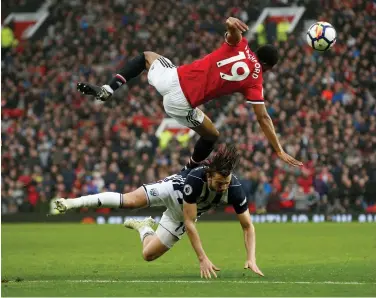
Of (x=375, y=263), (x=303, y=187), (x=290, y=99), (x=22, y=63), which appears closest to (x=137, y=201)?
(x=375, y=263)

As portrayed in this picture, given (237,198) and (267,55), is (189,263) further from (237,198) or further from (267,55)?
(267,55)

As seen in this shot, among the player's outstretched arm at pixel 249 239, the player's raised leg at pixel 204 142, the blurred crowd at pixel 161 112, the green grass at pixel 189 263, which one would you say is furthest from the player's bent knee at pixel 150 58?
the blurred crowd at pixel 161 112

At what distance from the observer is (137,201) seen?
13094 millimetres

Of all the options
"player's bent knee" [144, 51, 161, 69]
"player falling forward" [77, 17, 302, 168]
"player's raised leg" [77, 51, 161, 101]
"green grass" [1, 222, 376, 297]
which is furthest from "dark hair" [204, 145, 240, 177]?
"player's bent knee" [144, 51, 161, 69]

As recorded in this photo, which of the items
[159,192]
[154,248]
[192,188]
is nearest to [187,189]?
[192,188]

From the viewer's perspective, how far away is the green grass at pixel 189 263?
10.9m

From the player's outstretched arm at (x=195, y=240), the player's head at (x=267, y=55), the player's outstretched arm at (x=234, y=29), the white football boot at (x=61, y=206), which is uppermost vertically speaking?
the player's outstretched arm at (x=234, y=29)

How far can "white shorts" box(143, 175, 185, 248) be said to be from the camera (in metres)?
12.9

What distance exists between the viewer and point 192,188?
11.8 meters

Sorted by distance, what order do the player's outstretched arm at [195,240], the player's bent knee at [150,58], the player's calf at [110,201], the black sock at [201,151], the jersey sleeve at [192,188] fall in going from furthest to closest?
the black sock at [201,151] → the player's bent knee at [150,58] → the player's calf at [110,201] → the jersey sleeve at [192,188] → the player's outstretched arm at [195,240]

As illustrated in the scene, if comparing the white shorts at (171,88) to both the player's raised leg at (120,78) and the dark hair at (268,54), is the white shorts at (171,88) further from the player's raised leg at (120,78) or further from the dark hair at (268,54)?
the dark hair at (268,54)

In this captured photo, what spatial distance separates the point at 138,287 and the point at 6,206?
1741cm

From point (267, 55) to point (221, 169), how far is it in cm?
213

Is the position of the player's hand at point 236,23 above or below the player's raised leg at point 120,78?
above
